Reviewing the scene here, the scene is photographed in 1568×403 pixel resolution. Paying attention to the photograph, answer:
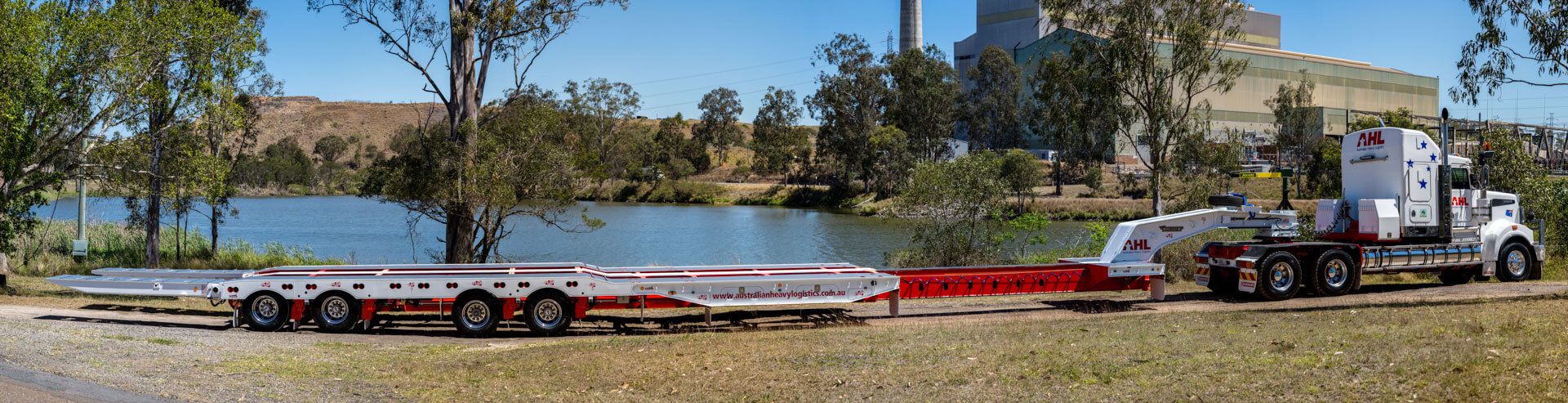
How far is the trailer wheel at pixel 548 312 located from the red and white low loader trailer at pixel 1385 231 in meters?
11.1

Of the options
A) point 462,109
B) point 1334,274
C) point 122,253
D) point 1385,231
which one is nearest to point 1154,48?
point 1385,231

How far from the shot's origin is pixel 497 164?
22.9 meters

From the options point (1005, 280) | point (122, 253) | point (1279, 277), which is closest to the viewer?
point (1005, 280)

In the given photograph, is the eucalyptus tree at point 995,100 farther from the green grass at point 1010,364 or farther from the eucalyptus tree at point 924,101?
the green grass at point 1010,364

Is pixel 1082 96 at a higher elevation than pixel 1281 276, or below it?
higher

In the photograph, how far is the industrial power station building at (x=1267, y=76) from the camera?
89.1m

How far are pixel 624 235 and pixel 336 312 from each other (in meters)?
35.2

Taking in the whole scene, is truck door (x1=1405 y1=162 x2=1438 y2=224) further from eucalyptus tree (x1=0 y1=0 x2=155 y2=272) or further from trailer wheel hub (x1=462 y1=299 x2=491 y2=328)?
eucalyptus tree (x1=0 y1=0 x2=155 y2=272)

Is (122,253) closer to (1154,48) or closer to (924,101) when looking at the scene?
(1154,48)

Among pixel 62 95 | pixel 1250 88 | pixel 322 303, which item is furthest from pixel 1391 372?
pixel 1250 88

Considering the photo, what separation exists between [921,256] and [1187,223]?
10.1 meters

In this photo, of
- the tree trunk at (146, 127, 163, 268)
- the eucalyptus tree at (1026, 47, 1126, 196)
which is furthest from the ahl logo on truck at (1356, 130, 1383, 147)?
the tree trunk at (146, 127, 163, 268)

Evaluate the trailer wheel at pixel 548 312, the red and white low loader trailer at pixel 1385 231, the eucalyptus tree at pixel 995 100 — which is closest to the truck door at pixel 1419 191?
the red and white low loader trailer at pixel 1385 231

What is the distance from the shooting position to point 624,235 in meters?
49.8
